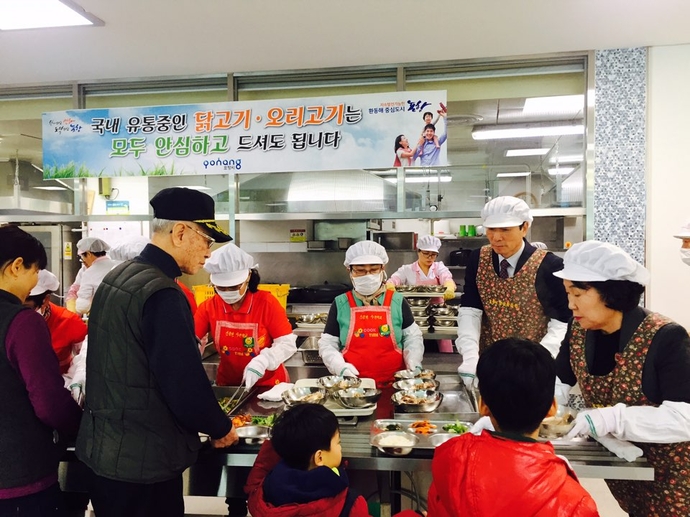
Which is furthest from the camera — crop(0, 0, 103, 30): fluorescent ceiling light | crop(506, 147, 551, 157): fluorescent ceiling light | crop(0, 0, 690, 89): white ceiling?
crop(506, 147, 551, 157): fluorescent ceiling light

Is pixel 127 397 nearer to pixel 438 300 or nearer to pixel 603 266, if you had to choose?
pixel 603 266

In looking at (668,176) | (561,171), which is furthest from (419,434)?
(668,176)

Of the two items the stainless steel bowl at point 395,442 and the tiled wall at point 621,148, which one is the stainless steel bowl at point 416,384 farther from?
the tiled wall at point 621,148

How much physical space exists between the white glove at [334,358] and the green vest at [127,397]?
125 cm

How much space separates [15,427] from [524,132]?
14.6ft

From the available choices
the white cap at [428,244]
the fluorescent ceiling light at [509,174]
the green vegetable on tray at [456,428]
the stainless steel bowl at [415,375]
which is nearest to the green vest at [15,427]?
the green vegetable on tray at [456,428]

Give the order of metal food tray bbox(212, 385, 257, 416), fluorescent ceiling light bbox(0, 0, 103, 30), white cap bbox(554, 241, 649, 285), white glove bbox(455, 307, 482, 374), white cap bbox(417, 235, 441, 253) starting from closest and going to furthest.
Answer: white cap bbox(554, 241, 649, 285) < metal food tray bbox(212, 385, 257, 416) < white glove bbox(455, 307, 482, 374) < fluorescent ceiling light bbox(0, 0, 103, 30) < white cap bbox(417, 235, 441, 253)

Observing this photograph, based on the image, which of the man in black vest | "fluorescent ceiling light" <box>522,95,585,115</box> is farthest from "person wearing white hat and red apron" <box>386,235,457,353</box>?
the man in black vest

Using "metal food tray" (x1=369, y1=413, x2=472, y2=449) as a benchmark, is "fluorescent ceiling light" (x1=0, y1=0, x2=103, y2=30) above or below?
above

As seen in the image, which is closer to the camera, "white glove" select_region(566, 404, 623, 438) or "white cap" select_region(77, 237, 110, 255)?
"white glove" select_region(566, 404, 623, 438)

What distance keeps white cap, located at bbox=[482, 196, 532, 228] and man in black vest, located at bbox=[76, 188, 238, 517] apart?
1.97 metres

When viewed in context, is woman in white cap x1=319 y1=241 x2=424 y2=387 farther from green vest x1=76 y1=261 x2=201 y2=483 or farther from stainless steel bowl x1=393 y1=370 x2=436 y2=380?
green vest x1=76 y1=261 x2=201 y2=483

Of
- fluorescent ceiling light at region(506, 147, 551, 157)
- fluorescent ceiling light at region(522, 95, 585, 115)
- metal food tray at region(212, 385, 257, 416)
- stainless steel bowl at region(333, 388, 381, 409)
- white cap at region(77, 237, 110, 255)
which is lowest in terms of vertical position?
metal food tray at region(212, 385, 257, 416)

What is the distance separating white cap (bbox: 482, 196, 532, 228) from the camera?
3078 mm
